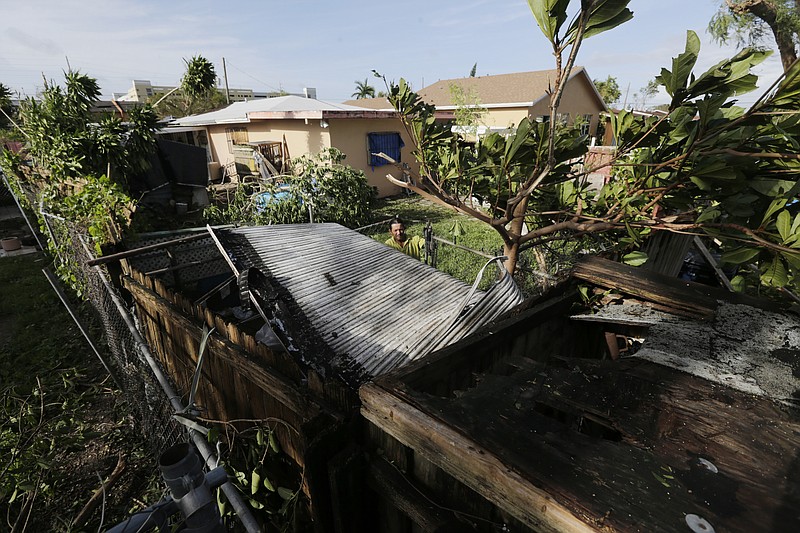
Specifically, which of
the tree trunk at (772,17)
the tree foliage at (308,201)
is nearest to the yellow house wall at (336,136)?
the tree foliage at (308,201)

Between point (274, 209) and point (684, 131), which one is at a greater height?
point (684, 131)

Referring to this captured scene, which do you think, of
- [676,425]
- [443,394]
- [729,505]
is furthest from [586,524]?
[443,394]

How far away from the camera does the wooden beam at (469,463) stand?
3.02 ft

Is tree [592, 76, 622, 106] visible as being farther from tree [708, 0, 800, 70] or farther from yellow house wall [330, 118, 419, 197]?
yellow house wall [330, 118, 419, 197]

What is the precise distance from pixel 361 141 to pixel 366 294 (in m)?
13.2

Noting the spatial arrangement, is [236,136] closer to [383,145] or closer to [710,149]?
[383,145]

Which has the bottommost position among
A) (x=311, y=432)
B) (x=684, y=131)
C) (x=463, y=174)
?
(x=311, y=432)

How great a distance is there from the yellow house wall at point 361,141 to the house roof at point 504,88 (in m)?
5.86

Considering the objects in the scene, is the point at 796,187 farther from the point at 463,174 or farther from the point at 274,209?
the point at 274,209

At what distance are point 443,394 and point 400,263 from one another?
2.87 m

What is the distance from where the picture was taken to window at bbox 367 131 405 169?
15.9m

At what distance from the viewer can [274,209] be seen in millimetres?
9594

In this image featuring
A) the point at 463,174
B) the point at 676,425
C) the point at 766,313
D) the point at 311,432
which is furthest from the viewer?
the point at 463,174

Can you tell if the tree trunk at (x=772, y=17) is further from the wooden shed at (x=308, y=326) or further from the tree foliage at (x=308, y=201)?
the wooden shed at (x=308, y=326)
